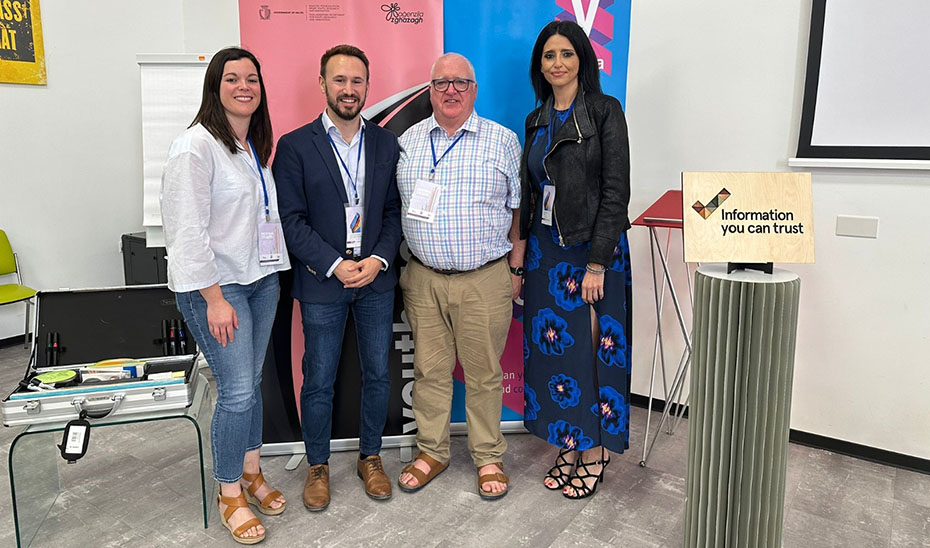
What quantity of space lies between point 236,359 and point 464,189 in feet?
3.14

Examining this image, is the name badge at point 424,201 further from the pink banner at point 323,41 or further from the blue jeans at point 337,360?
the pink banner at point 323,41

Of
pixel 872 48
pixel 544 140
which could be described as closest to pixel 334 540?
pixel 544 140

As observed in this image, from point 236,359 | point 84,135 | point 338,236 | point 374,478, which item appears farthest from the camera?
point 84,135

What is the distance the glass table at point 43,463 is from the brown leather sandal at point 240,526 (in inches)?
2.4

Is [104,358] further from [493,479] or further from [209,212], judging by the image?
[493,479]

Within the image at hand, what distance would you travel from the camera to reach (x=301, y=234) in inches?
85.7

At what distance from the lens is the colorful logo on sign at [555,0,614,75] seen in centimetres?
266

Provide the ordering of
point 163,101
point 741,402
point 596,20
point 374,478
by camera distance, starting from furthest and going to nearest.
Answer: point 163,101, point 596,20, point 374,478, point 741,402

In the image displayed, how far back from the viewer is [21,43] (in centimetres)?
421

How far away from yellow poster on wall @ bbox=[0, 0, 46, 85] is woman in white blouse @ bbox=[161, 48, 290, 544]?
3.17 metres

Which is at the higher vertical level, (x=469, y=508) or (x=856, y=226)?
(x=856, y=226)

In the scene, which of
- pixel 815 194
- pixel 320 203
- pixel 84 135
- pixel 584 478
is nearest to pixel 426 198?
pixel 320 203

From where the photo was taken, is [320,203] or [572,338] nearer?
[320,203]

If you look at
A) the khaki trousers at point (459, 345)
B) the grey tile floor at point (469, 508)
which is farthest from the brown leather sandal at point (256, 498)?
the khaki trousers at point (459, 345)
